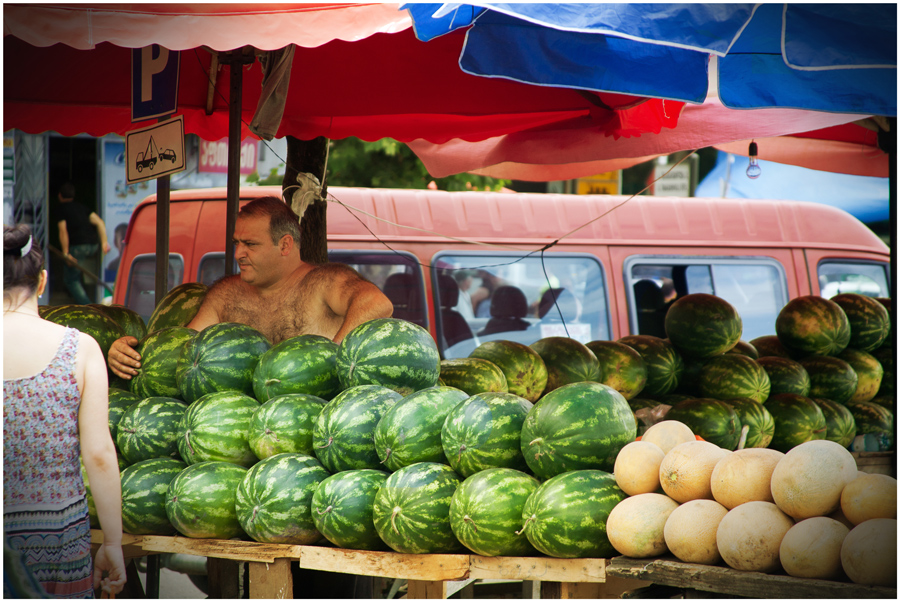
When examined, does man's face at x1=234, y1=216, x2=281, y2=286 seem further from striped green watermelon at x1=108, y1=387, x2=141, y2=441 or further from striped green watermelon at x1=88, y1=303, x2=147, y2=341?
striped green watermelon at x1=108, y1=387, x2=141, y2=441

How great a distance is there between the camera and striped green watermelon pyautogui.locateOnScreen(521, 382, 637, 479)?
2695 mm

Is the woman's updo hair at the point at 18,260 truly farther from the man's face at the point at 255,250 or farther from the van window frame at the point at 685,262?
the van window frame at the point at 685,262

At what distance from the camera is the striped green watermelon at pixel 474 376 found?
3844mm

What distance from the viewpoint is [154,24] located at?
3072mm

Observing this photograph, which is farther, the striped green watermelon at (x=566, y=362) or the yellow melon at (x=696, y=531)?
the striped green watermelon at (x=566, y=362)

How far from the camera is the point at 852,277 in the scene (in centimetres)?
944

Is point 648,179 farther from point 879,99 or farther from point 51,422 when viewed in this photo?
point 51,422

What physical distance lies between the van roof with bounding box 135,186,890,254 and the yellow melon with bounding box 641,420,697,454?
520 cm

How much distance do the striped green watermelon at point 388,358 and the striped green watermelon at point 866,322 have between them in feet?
11.4

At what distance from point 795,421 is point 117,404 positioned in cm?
365

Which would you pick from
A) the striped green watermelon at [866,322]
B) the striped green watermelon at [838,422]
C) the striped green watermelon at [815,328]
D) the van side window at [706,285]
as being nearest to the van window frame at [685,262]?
the van side window at [706,285]

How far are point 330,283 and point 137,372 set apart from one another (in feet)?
3.42

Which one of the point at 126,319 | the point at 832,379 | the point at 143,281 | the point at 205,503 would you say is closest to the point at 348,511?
the point at 205,503

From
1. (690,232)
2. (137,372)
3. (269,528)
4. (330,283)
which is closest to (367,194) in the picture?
(690,232)
